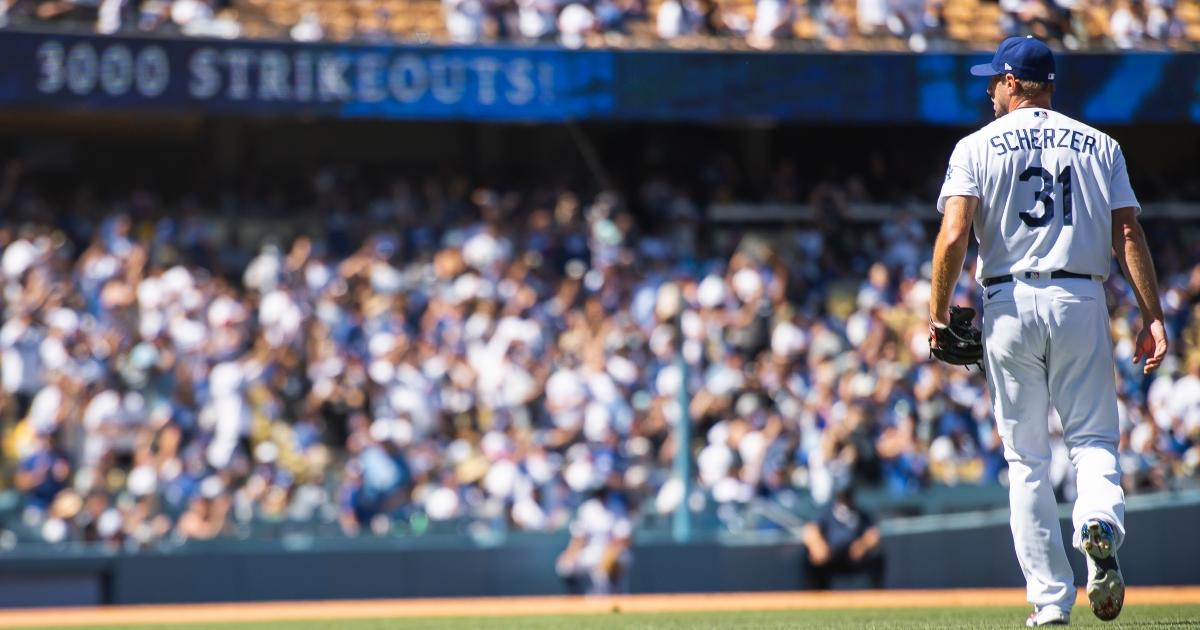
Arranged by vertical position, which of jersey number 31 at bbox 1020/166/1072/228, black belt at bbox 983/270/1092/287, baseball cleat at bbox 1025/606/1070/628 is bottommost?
baseball cleat at bbox 1025/606/1070/628

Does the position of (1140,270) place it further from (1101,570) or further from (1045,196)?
(1101,570)

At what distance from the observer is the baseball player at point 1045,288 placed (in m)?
4.38

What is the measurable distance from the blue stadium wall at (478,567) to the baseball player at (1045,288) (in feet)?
21.8

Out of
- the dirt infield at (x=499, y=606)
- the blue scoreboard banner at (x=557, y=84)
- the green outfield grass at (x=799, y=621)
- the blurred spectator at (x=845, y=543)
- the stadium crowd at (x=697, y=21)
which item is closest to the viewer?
the green outfield grass at (x=799, y=621)

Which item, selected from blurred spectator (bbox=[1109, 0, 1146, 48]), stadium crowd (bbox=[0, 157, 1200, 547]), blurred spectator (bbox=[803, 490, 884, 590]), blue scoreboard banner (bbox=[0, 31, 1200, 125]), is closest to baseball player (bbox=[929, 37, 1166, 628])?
blurred spectator (bbox=[803, 490, 884, 590])

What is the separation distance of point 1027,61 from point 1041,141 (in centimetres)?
23

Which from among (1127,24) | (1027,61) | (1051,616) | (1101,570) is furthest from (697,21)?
(1101,570)

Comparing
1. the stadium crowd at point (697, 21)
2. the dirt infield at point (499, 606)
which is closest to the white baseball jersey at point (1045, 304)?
the dirt infield at point (499, 606)

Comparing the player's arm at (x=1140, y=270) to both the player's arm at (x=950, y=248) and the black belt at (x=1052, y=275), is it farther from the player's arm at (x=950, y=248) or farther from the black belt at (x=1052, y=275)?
the player's arm at (x=950, y=248)

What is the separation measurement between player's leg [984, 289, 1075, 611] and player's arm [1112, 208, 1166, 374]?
11.6 inches

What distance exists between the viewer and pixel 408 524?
1153cm

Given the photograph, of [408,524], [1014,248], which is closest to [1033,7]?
[408,524]

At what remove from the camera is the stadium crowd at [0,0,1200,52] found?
14594 millimetres

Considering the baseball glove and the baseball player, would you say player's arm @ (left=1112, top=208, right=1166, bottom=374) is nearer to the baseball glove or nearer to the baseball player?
the baseball player
